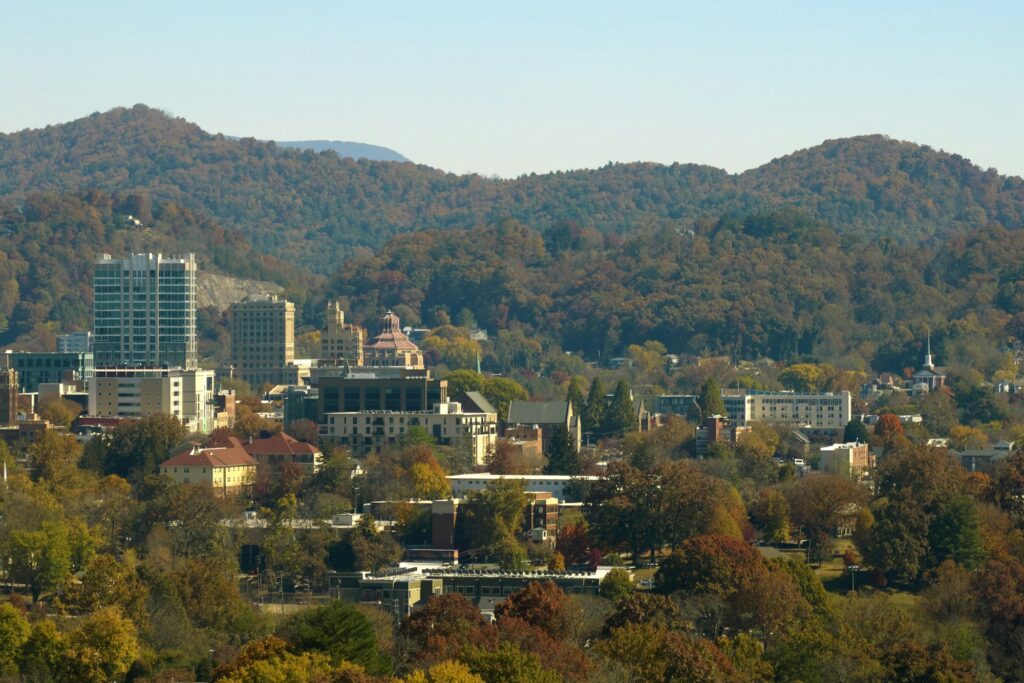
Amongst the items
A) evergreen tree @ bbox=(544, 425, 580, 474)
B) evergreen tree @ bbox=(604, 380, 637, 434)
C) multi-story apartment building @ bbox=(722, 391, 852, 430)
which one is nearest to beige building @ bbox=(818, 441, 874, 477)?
evergreen tree @ bbox=(544, 425, 580, 474)

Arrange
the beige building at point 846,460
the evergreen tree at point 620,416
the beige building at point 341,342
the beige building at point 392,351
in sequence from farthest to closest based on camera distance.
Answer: the beige building at point 392,351 < the beige building at point 341,342 < the evergreen tree at point 620,416 < the beige building at point 846,460

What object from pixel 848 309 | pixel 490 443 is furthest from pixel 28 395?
pixel 848 309

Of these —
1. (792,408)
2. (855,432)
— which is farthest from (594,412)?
(792,408)

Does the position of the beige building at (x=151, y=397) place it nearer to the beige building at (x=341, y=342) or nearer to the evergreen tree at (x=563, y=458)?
the evergreen tree at (x=563, y=458)

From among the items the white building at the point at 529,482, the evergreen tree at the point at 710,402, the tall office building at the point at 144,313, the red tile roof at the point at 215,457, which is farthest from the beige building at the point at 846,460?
the tall office building at the point at 144,313

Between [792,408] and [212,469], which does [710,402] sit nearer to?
[792,408]
